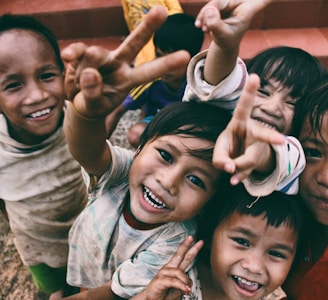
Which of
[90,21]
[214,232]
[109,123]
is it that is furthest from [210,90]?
[90,21]

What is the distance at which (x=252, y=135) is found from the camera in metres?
0.78

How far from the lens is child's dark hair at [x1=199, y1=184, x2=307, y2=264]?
1078 millimetres

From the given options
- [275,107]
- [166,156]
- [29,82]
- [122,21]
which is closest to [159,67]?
[166,156]

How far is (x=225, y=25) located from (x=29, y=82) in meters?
0.67

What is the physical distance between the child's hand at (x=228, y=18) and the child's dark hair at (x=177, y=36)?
1316mm

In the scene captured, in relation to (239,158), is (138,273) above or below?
below

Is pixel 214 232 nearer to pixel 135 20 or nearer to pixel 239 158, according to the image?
pixel 239 158

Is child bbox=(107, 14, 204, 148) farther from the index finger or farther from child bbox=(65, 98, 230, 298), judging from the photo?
the index finger

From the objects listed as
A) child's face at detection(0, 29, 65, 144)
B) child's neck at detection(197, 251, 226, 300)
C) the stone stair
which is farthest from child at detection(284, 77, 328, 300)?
the stone stair

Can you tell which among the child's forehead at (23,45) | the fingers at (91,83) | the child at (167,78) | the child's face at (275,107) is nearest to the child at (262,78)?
the child's face at (275,107)

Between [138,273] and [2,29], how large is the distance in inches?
35.4

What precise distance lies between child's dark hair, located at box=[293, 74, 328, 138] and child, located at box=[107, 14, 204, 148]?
1059 millimetres

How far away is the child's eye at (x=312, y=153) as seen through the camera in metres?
1.06

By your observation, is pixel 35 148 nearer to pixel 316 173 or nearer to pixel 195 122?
pixel 195 122
